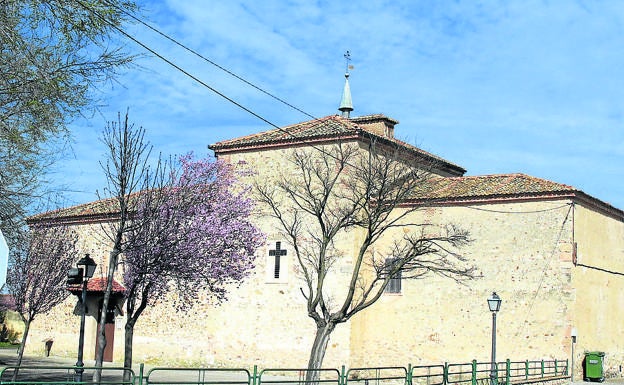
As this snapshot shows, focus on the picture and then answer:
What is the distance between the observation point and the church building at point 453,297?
2561 centimetres

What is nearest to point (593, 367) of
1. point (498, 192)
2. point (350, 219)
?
point (498, 192)

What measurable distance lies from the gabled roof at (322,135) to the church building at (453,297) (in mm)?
61

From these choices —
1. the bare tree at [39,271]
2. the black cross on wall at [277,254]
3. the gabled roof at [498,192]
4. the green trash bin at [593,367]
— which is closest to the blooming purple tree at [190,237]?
the black cross on wall at [277,254]

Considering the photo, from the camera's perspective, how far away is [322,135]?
28859 mm

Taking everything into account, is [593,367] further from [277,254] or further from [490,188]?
[277,254]

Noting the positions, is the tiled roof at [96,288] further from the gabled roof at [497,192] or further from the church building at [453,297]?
the gabled roof at [497,192]

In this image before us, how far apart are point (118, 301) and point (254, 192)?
8280mm

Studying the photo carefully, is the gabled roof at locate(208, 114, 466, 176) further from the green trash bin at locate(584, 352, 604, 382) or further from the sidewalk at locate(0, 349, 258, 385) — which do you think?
the green trash bin at locate(584, 352, 604, 382)

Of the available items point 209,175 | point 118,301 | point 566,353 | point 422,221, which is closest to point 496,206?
point 422,221

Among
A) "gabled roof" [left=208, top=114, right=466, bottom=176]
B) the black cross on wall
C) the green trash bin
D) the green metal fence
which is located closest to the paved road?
the green metal fence

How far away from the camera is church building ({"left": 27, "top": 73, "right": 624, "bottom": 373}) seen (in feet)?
84.0

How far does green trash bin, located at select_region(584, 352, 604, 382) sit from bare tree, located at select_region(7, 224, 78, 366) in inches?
731

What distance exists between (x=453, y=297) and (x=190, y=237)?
29.7 ft

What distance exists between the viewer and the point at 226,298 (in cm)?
2906
